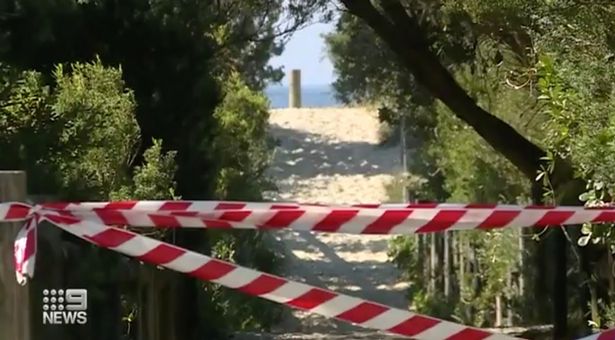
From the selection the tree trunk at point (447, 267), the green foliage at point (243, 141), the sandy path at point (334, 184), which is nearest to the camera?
the green foliage at point (243, 141)

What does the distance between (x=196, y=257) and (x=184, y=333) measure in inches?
174

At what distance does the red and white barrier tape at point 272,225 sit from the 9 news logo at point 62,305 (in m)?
0.46

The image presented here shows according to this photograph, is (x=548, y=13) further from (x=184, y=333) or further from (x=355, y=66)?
(x=355, y=66)

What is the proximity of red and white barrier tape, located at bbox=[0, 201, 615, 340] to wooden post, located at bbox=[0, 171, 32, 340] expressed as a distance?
3cm

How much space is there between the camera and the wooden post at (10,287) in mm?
3135

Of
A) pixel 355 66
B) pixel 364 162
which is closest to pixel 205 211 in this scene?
pixel 355 66

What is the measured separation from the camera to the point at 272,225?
3.32 meters

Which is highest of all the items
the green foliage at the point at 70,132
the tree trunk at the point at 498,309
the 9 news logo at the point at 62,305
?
the green foliage at the point at 70,132

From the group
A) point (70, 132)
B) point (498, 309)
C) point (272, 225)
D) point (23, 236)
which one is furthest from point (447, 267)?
point (23, 236)

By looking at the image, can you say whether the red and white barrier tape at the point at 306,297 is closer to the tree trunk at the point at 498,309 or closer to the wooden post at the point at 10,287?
the wooden post at the point at 10,287

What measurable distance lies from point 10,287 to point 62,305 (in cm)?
57

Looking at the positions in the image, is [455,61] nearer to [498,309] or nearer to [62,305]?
[498,309]

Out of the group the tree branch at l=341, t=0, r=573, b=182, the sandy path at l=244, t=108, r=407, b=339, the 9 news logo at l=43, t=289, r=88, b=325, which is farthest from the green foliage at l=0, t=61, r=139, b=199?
the sandy path at l=244, t=108, r=407, b=339

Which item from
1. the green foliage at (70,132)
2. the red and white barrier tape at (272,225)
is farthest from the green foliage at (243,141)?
the red and white barrier tape at (272,225)
